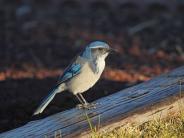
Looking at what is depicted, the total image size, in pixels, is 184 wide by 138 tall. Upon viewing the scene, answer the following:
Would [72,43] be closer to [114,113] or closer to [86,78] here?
[86,78]

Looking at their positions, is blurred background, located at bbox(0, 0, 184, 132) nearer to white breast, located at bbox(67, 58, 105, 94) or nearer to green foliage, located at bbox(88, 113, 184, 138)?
white breast, located at bbox(67, 58, 105, 94)

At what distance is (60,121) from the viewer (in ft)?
21.7

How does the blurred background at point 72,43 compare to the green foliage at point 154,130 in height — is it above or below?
above

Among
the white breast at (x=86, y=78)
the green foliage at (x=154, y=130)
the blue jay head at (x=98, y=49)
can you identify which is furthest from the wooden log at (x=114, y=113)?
the blue jay head at (x=98, y=49)

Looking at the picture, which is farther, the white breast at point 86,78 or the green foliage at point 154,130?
the white breast at point 86,78

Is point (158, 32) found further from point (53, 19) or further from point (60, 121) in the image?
point (60, 121)

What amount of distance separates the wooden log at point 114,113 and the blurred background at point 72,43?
0.88 m

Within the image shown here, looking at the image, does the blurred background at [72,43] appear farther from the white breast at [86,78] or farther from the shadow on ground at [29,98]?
the white breast at [86,78]

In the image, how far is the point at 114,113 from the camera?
655cm

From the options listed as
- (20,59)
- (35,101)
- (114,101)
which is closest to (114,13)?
(20,59)

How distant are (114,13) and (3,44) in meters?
2.47

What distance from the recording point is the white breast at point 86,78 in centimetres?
680

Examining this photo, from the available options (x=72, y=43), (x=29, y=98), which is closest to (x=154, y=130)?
(x=29, y=98)

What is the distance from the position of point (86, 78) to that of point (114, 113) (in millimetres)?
477
